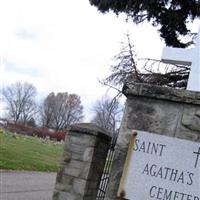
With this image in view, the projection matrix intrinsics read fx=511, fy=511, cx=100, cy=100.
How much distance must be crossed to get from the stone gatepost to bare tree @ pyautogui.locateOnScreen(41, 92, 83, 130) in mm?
90047

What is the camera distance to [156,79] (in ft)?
36.7

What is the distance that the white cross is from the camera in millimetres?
5414

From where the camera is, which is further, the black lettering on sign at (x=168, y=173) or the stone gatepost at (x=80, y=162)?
the stone gatepost at (x=80, y=162)

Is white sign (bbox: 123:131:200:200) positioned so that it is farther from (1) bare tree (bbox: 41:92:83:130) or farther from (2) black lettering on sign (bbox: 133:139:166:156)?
(1) bare tree (bbox: 41:92:83:130)

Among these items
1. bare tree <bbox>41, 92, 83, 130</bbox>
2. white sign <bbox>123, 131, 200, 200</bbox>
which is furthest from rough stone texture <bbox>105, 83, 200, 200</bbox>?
bare tree <bbox>41, 92, 83, 130</bbox>

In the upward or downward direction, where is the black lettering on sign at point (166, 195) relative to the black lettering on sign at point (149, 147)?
downward

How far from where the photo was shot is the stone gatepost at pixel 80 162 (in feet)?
23.0

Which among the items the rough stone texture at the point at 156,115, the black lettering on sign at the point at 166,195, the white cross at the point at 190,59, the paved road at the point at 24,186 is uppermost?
the white cross at the point at 190,59

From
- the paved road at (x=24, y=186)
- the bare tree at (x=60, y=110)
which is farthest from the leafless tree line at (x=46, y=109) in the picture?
the paved road at (x=24, y=186)

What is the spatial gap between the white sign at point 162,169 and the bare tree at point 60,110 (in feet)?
305

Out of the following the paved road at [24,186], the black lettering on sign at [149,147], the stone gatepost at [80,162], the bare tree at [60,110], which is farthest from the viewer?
the bare tree at [60,110]

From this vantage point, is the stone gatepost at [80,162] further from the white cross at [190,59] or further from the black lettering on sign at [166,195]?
the black lettering on sign at [166,195]

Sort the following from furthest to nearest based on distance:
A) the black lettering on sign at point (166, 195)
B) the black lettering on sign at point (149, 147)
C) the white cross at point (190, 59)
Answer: the white cross at point (190, 59)
the black lettering on sign at point (149, 147)
the black lettering on sign at point (166, 195)

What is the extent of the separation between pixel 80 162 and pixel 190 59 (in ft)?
7.46
